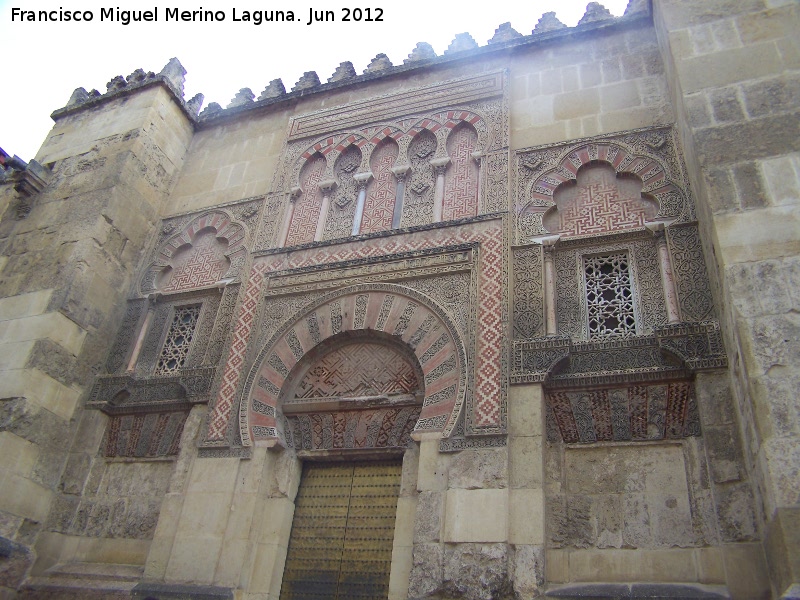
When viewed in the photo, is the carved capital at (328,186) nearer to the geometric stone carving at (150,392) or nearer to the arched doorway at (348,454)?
the arched doorway at (348,454)

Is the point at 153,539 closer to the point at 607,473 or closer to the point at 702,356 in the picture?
the point at 607,473

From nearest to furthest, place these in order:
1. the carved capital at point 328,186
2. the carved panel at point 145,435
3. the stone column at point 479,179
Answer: the carved panel at point 145,435 → the stone column at point 479,179 → the carved capital at point 328,186

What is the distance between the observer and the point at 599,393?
14.5ft

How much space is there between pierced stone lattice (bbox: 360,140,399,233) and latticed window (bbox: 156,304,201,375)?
1853 mm

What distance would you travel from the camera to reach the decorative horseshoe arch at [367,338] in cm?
473

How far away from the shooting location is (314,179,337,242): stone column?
20.5ft

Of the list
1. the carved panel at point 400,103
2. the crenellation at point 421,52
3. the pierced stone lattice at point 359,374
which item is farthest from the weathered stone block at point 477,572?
the crenellation at point 421,52

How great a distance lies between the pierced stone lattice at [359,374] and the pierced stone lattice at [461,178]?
139cm

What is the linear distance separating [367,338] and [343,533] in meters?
1.52

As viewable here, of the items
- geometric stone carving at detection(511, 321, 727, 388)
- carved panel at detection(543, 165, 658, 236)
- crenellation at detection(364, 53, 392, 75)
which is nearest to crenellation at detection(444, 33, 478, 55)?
crenellation at detection(364, 53, 392, 75)

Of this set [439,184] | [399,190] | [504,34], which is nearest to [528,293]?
[439,184]

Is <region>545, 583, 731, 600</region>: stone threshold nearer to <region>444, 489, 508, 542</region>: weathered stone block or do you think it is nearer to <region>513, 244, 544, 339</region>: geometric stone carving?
<region>444, 489, 508, 542</region>: weathered stone block

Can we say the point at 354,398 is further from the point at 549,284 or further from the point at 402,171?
the point at 402,171

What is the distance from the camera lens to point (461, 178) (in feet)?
19.8
